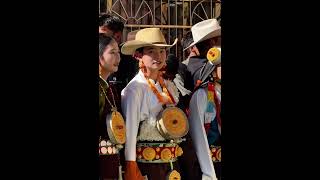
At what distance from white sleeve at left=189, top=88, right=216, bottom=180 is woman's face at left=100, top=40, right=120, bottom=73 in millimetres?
643

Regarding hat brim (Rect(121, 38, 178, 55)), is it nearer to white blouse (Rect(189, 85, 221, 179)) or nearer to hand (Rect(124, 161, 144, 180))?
white blouse (Rect(189, 85, 221, 179))

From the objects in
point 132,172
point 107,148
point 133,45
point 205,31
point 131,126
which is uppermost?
point 205,31

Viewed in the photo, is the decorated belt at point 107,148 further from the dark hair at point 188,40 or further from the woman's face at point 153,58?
the dark hair at point 188,40

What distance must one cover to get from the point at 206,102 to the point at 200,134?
0.21 m

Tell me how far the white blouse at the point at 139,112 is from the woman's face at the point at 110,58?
7.7 inches

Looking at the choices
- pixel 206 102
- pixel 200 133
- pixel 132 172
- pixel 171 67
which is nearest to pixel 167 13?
pixel 171 67

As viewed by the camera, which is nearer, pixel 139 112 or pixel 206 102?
pixel 139 112

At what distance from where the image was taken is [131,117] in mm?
3359

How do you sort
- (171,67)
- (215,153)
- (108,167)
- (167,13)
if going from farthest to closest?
(167,13) < (171,67) < (215,153) < (108,167)

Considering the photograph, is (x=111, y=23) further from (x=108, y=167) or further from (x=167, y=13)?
(x=167, y=13)
